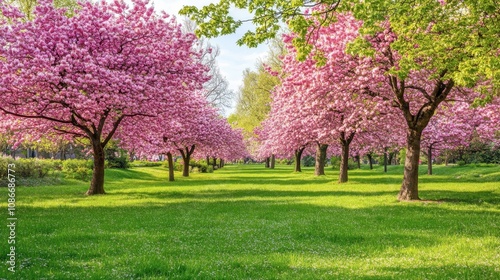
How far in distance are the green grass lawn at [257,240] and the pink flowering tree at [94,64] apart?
215 inches

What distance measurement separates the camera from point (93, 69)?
64.2 ft

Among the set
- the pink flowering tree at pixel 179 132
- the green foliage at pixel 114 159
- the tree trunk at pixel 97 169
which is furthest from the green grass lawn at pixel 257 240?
the green foliage at pixel 114 159

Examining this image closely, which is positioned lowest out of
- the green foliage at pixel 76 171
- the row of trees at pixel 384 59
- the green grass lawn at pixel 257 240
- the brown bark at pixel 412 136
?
the green grass lawn at pixel 257 240

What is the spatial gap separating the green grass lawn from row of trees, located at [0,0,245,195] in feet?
17.9

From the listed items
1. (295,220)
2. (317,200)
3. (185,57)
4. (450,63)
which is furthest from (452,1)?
(185,57)

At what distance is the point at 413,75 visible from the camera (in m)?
23.1

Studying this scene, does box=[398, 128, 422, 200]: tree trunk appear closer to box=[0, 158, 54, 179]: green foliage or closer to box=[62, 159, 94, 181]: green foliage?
box=[0, 158, 54, 179]: green foliage

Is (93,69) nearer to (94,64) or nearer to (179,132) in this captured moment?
(94,64)

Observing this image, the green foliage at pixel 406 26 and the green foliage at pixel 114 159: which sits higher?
the green foliage at pixel 406 26

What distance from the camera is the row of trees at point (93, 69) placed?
768 inches

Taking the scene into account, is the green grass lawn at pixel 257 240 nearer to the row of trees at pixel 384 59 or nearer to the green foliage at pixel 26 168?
the row of trees at pixel 384 59

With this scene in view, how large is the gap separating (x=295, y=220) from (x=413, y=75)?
1268 cm

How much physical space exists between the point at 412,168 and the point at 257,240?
1313 centimetres

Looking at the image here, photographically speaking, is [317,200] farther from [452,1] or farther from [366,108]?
[452,1]
